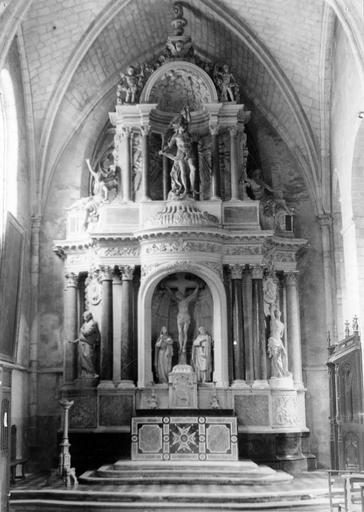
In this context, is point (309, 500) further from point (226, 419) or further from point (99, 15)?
point (99, 15)

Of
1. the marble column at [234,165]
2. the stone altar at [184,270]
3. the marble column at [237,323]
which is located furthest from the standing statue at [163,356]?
the marble column at [234,165]

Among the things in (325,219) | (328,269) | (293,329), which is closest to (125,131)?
(325,219)

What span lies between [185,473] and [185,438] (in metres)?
1.25

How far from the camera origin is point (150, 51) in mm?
21047

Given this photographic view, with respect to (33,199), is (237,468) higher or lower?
lower

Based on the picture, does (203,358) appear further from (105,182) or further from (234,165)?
(105,182)

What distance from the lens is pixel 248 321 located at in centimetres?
1873

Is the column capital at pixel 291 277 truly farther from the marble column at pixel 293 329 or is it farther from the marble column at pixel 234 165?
the marble column at pixel 234 165

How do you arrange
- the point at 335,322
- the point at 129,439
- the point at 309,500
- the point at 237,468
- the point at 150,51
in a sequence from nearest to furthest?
→ 1. the point at 309,500
2. the point at 237,468
3. the point at 129,439
4. the point at 335,322
5. the point at 150,51

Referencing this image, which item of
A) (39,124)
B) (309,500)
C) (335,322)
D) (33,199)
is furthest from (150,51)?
(309,500)

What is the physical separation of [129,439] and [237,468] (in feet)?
9.66

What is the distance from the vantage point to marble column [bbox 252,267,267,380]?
1859 centimetres

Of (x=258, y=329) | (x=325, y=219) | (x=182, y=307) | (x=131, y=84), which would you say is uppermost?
(x=131, y=84)

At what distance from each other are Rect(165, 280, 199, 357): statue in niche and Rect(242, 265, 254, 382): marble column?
4.11 ft
